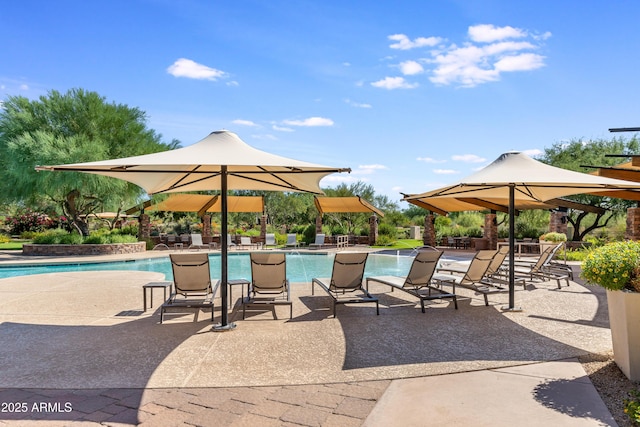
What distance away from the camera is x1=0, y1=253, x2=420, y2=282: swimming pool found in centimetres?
1359

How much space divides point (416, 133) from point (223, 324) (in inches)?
631

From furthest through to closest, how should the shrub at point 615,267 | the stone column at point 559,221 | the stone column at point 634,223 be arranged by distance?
the stone column at point 559,221 < the stone column at point 634,223 < the shrub at point 615,267

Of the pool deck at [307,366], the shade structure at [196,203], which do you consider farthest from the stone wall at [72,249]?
the pool deck at [307,366]

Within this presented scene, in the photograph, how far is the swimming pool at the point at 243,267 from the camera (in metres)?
13.6

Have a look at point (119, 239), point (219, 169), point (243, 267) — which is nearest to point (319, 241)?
point (243, 267)

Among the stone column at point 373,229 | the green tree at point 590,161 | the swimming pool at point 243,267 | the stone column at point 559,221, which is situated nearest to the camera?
the swimming pool at point 243,267

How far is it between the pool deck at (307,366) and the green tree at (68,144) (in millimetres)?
13052

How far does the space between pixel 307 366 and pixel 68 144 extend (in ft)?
61.7

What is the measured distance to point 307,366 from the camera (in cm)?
416

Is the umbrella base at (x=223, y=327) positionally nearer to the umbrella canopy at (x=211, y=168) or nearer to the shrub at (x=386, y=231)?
the umbrella canopy at (x=211, y=168)

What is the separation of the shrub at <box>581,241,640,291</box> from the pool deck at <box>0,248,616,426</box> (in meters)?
0.90

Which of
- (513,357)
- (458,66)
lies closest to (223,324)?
(513,357)

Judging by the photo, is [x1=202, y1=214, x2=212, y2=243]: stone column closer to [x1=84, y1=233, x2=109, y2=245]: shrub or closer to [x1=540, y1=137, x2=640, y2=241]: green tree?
[x1=84, y1=233, x2=109, y2=245]: shrub

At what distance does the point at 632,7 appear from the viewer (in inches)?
368
